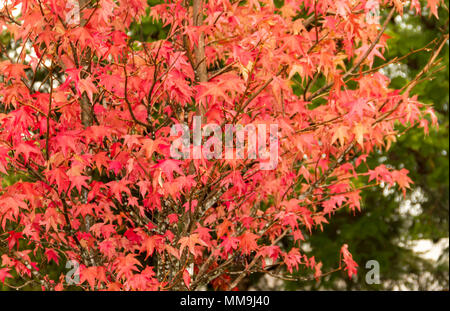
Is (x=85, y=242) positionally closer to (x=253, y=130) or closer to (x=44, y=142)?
(x=44, y=142)

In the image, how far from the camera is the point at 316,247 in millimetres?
8938

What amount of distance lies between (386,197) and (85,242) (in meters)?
6.80

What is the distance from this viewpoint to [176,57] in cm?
375

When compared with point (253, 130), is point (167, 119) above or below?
above
